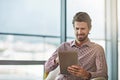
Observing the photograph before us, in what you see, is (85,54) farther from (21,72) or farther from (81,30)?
(21,72)

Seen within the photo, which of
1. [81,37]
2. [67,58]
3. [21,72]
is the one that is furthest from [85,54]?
[21,72]

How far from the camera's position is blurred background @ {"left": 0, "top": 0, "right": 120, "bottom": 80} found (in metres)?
3.76

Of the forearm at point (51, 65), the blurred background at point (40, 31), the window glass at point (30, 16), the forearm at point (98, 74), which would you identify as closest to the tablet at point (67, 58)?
the forearm at point (98, 74)

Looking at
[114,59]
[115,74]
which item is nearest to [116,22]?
[114,59]

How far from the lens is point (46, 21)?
4.09 meters

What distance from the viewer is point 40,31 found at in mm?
4059

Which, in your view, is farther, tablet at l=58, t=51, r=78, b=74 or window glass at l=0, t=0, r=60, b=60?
window glass at l=0, t=0, r=60, b=60

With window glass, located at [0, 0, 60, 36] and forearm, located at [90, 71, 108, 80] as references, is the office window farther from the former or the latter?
forearm, located at [90, 71, 108, 80]

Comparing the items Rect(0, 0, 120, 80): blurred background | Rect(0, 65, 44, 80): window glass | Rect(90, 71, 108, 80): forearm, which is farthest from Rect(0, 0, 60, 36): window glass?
Rect(90, 71, 108, 80): forearm

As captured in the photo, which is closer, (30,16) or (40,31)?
(30,16)

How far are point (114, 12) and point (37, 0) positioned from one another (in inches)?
51.7

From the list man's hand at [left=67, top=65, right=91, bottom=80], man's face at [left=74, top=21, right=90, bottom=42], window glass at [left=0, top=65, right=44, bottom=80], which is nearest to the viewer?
man's hand at [left=67, top=65, right=91, bottom=80]

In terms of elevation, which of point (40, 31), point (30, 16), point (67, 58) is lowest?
point (67, 58)

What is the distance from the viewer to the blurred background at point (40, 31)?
148 inches
